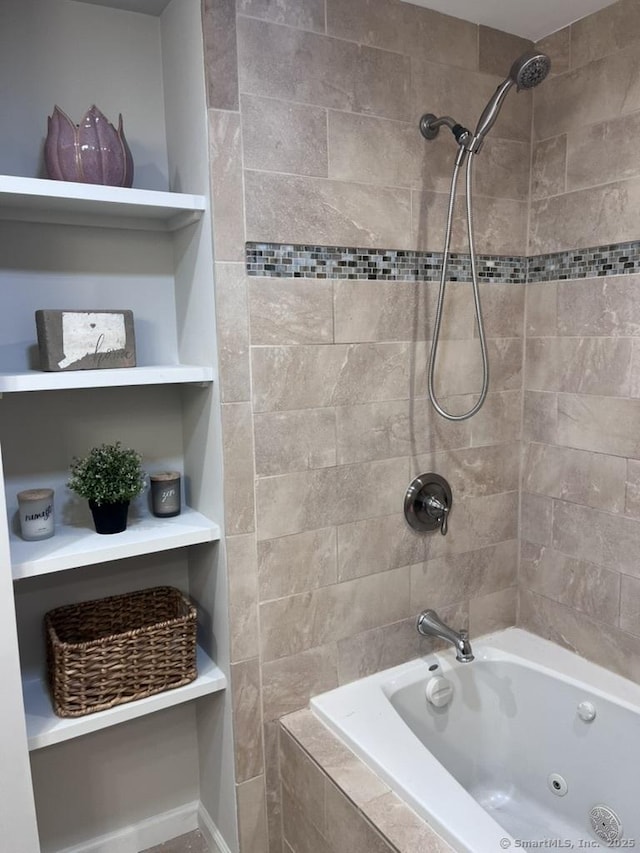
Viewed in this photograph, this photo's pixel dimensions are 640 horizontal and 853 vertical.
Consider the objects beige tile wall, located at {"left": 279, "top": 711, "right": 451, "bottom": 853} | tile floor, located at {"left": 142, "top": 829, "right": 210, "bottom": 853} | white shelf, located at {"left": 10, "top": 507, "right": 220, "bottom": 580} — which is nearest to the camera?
beige tile wall, located at {"left": 279, "top": 711, "right": 451, "bottom": 853}

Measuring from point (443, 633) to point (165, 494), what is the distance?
0.95m

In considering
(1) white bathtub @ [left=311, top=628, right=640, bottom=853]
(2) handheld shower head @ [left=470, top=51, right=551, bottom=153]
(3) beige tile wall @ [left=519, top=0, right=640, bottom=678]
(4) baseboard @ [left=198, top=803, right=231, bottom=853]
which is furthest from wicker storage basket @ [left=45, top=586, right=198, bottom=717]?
(2) handheld shower head @ [left=470, top=51, right=551, bottom=153]

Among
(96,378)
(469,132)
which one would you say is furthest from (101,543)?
(469,132)

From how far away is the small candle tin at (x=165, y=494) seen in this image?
1.78 metres

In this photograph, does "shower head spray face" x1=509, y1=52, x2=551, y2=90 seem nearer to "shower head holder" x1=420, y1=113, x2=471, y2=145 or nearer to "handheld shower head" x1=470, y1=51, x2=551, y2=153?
"handheld shower head" x1=470, y1=51, x2=551, y2=153

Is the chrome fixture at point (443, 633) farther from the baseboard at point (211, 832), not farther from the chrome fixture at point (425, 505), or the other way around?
the baseboard at point (211, 832)

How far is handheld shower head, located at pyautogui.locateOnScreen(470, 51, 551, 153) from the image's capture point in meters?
1.57

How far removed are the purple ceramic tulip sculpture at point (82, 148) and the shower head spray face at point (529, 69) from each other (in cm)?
100

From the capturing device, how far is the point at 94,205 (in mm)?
1550

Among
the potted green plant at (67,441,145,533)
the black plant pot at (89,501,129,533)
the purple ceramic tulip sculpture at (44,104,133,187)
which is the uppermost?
the purple ceramic tulip sculpture at (44,104,133,187)

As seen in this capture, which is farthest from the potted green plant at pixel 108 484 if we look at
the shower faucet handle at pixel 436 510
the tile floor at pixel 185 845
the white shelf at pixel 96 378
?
the tile floor at pixel 185 845

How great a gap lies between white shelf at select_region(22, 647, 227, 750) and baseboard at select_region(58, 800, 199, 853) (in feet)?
1.75

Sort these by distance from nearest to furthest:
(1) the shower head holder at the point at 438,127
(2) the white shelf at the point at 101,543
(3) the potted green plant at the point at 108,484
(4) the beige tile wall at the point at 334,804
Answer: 1. (4) the beige tile wall at the point at 334,804
2. (2) the white shelf at the point at 101,543
3. (3) the potted green plant at the point at 108,484
4. (1) the shower head holder at the point at 438,127

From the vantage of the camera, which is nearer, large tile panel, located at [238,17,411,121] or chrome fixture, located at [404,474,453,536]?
large tile panel, located at [238,17,411,121]
